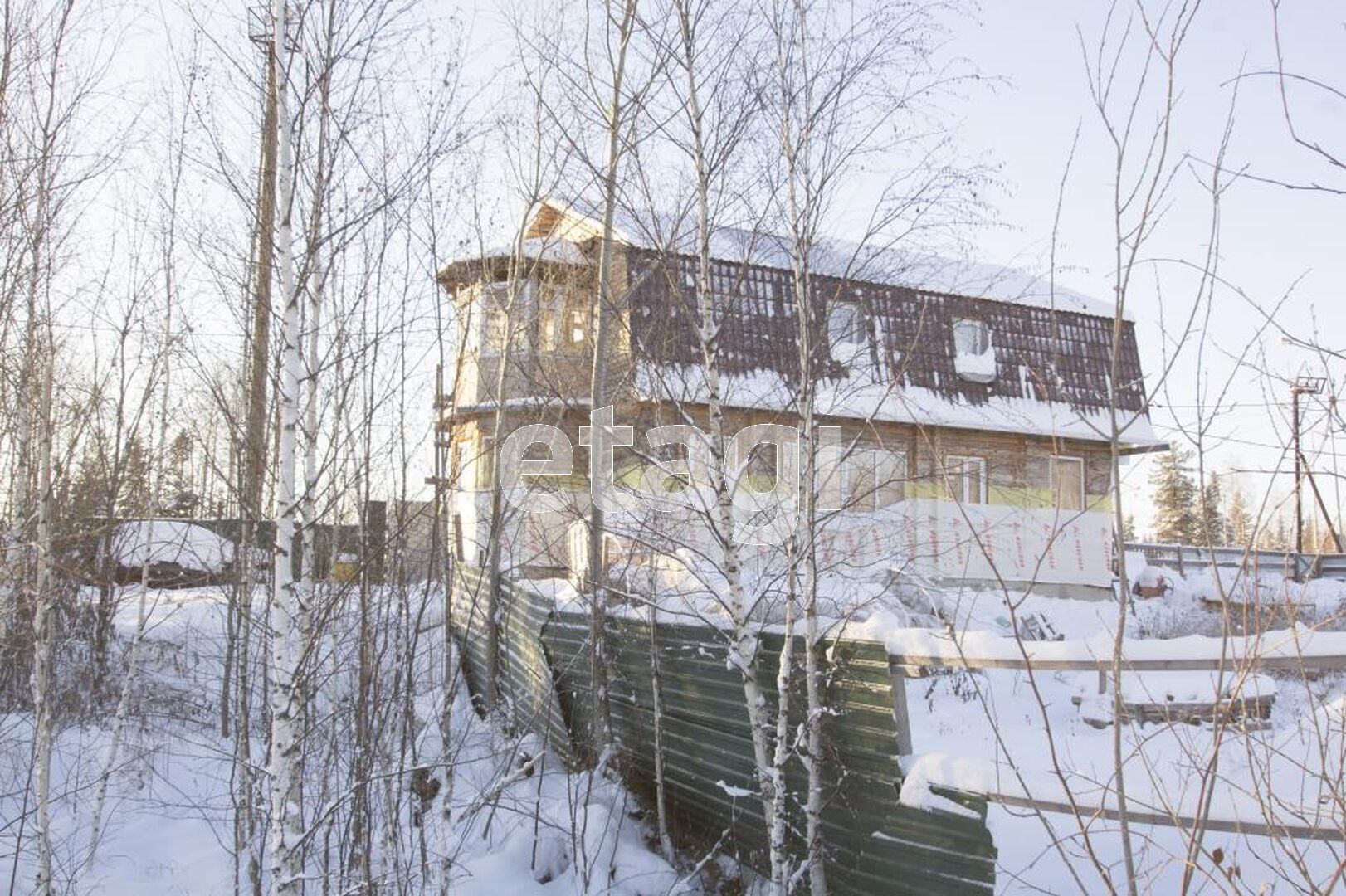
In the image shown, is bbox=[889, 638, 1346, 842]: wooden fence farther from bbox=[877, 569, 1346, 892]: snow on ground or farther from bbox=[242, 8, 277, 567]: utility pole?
bbox=[242, 8, 277, 567]: utility pole

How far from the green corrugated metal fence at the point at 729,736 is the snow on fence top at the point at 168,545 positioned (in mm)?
2714

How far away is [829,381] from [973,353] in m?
13.4

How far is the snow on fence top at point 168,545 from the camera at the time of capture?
29.2ft

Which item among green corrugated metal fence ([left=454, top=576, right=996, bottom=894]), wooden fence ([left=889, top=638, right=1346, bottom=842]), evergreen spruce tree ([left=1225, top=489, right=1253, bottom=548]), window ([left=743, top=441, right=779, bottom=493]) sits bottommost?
green corrugated metal fence ([left=454, top=576, right=996, bottom=894])

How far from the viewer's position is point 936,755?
4617 mm

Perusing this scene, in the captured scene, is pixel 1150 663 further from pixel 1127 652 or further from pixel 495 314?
pixel 495 314

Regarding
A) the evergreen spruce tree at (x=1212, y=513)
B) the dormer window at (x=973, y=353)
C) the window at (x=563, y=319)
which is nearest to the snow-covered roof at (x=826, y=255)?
the evergreen spruce tree at (x=1212, y=513)

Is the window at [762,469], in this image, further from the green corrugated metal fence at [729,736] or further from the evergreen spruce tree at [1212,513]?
the evergreen spruce tree at [1212,513]

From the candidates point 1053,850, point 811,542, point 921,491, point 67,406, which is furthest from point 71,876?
point 921,491

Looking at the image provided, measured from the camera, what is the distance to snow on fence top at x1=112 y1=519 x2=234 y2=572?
8.89 meters

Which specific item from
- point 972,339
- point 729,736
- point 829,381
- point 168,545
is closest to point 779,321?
point 829,381

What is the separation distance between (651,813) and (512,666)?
2.66 meters

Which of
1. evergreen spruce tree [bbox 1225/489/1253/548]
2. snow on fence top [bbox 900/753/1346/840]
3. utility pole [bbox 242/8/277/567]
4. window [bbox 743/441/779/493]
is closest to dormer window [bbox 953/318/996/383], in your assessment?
window [bbox 743/441/779/493]

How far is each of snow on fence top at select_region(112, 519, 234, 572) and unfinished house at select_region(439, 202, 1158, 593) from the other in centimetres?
222
